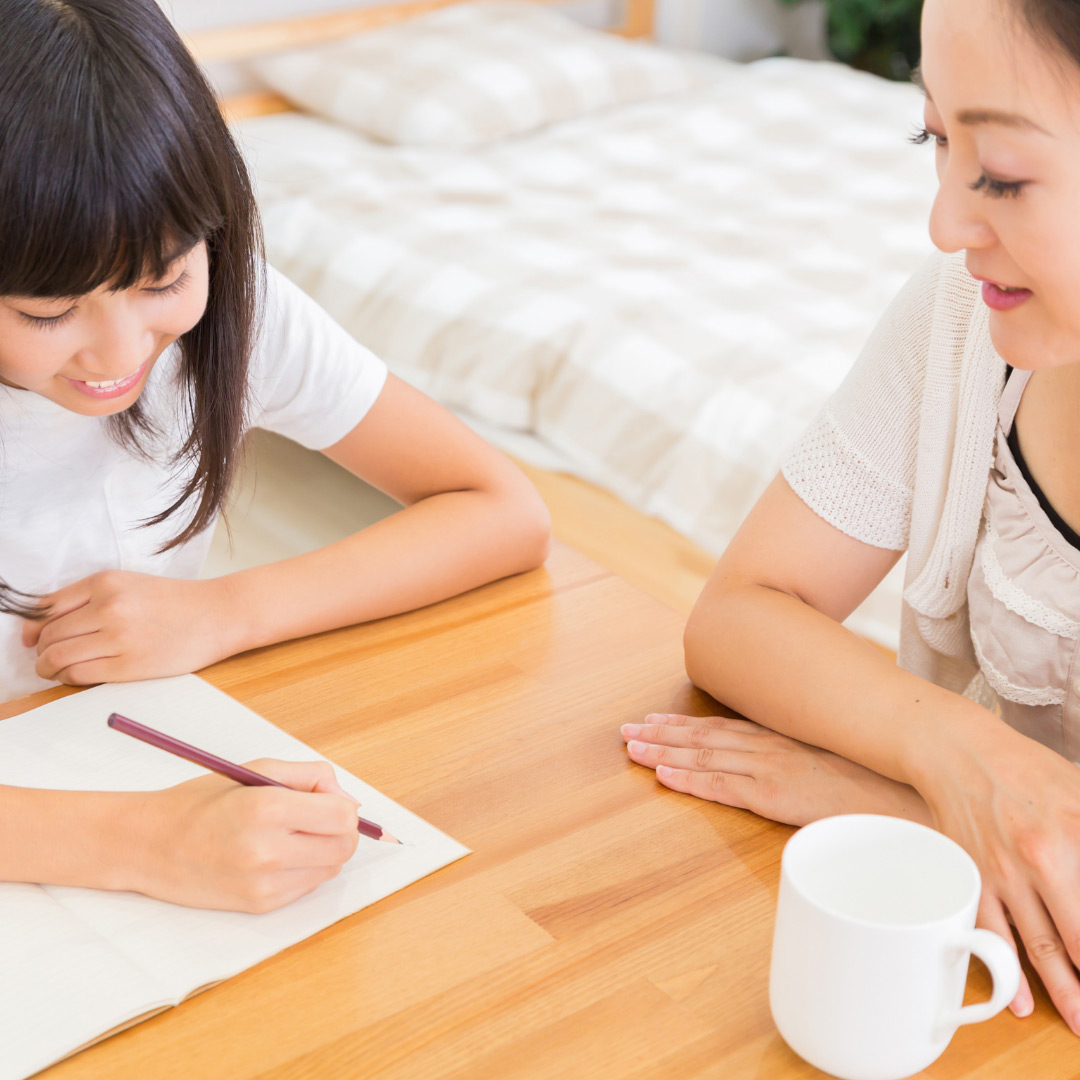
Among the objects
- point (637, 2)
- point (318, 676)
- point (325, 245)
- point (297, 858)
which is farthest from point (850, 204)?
point (297, 858)

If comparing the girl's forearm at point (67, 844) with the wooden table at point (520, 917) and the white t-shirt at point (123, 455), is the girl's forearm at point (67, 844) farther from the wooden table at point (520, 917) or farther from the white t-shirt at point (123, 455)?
the white t-shirt at point (123, 455)

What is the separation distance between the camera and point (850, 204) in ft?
8.05

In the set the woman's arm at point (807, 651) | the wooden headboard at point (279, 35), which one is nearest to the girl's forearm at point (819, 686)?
the woman's arm at point (807, 651)

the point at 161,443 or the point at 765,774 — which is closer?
the point at 765,774

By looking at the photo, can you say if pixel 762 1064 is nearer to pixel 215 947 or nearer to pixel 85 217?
pixel 215 947

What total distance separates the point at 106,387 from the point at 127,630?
16cm

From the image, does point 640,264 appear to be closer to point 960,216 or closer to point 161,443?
point 161,443

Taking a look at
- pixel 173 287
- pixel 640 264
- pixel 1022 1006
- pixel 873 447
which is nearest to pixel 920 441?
pixel 873 447

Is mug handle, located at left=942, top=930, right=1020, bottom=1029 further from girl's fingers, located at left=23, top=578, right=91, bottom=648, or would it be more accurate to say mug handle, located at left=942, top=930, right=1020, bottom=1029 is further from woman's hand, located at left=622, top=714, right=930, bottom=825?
girl's fingers, located at left=23, top=578, right=91, bottom=648

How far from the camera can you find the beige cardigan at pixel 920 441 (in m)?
0.88

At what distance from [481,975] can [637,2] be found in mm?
3640

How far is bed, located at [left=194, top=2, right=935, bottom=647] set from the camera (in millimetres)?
1786

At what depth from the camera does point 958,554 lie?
35.8 inches

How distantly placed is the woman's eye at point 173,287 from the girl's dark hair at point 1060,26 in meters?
0.52
